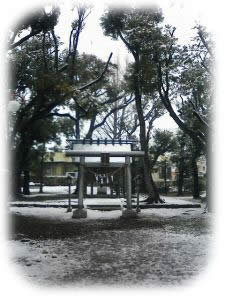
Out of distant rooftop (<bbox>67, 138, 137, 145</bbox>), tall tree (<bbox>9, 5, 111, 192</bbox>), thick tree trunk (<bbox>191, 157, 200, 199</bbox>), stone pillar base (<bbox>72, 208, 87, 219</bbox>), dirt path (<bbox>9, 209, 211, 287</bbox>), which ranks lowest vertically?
dirt path (<bbox>9, 209, 211, 287</bbox>)

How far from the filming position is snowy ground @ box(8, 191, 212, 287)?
6.25 m

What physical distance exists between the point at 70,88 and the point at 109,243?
8.31 m

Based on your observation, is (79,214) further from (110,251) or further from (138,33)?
(138,33)

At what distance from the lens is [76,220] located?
48.1 feet

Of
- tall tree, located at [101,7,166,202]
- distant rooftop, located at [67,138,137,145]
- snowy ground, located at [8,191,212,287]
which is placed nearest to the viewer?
snowy ground, located at [8,191,212,287]

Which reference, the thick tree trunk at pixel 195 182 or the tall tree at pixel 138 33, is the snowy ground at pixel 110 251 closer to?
the tall tree at pixel 138 33

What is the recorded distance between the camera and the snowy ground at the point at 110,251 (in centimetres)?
625

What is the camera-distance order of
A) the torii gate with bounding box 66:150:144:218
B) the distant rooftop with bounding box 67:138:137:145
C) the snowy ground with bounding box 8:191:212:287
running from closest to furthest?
1. the snowy ground with bounding box 8:191:212:287
2. the torii gate with bounding box 66:150:144:218
3. the distant rooftop with bounding box 67:138:137:145

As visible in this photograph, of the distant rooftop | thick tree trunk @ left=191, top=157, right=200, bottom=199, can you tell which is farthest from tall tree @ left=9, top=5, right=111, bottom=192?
thick tree trunk @ left=191, top=157, right=200, bottom=199

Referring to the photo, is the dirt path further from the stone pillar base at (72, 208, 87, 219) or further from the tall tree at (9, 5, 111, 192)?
the tall tree at (9, 5, 111, 192)

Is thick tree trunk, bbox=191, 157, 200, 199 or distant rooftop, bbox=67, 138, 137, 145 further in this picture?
thick tree trunk, bbox=191, 157, 200, 199

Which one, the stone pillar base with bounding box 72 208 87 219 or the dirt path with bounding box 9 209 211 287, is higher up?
the stone pillar base with bounding box 72 208 87 219

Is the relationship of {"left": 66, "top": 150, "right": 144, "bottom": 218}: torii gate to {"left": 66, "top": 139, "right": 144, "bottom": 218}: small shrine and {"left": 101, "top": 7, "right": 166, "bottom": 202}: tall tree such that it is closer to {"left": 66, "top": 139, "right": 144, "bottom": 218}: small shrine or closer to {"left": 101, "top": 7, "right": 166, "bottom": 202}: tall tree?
{"left": 66, "top": 139, "right": 144, "bottom": 218}: small shrine

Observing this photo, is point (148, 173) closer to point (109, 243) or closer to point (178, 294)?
point (109, 243)
